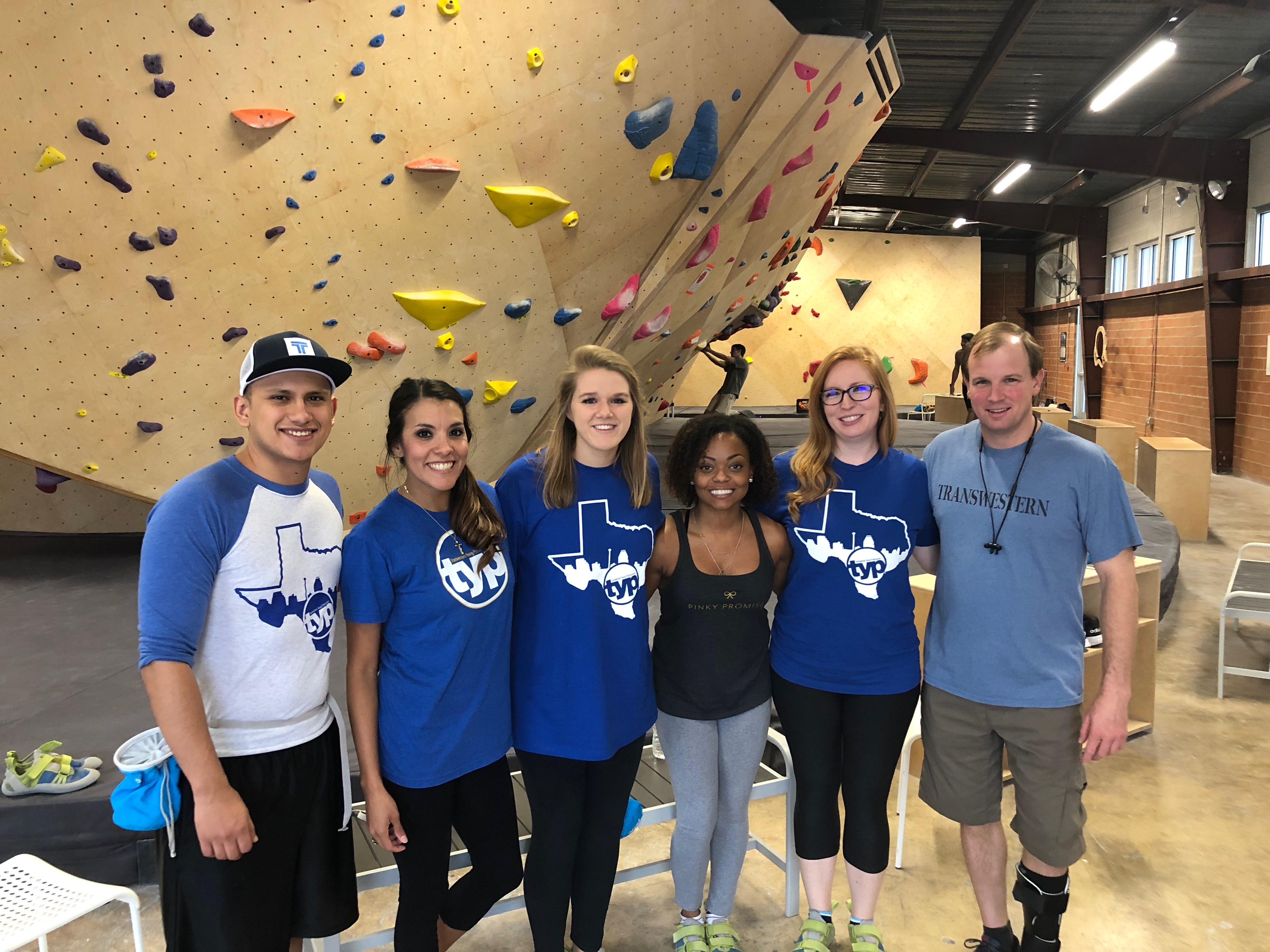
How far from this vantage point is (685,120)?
14.0 feet

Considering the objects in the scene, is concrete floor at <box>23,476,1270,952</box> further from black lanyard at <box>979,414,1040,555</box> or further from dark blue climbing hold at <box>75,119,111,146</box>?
dark blue climbing hold at <box>75,119,111,146</box>

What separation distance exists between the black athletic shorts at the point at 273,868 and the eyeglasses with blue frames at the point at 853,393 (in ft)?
4.19

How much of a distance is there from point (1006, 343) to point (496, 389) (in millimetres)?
3212

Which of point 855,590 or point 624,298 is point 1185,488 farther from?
point 855,590

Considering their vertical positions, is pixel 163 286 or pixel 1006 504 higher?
pixel 163 286

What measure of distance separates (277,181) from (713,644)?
2728 millimetres

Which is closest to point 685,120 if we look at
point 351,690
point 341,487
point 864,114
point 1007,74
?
point 864,114

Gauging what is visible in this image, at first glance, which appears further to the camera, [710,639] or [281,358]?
[710,639]

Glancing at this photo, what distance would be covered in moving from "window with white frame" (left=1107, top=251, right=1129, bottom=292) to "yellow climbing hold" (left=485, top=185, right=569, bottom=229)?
14.5 metres

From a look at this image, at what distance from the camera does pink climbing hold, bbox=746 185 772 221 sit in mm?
5156

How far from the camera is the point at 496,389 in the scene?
4629 millimetres

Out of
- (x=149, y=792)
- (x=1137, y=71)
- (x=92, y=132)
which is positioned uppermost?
(x=1137, y=71)

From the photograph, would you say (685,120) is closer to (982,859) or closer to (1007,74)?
(982,859)

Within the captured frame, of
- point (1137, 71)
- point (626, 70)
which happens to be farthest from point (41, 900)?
point (1137, 71)
